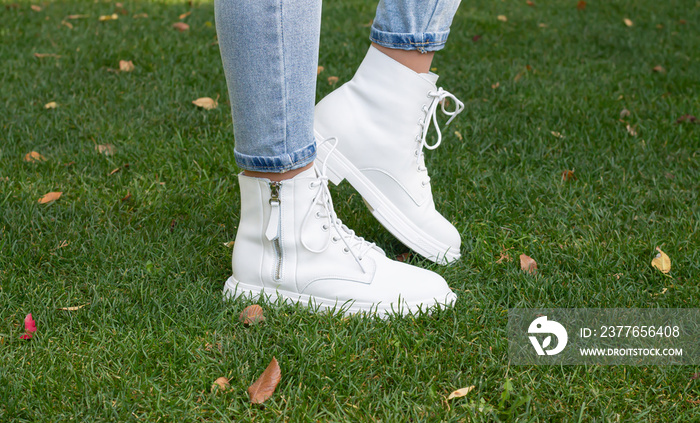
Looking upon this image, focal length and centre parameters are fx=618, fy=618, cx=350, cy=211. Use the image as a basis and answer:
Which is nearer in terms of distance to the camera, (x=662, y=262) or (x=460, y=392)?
(x=460, y=392)

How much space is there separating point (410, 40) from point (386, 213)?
52cm

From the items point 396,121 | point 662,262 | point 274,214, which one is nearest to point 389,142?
point 396,121

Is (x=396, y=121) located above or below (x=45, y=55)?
above

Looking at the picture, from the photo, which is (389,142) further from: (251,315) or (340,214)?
(251,315)

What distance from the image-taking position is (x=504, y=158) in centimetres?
277

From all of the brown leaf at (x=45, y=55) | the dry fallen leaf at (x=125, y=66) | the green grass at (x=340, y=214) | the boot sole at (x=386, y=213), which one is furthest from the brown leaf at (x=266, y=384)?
the brown leaf at (x=45, y=55)

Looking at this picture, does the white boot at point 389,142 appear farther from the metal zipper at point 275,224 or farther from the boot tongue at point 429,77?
the metal zipper at point 275,224

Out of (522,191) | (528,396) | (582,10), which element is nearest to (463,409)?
(528,396)

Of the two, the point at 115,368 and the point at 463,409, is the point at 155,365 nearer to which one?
the point at 115,368

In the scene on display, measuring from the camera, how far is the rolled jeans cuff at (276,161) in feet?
4.72

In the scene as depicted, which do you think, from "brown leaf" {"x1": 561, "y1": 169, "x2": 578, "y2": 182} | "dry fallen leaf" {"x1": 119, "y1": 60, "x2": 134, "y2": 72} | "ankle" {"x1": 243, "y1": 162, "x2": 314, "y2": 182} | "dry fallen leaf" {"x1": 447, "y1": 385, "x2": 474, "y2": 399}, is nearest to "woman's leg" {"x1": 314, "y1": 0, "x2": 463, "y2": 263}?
"ankle" {"x1": 243, "y1": 162, "x2": 314, "y2": 182}

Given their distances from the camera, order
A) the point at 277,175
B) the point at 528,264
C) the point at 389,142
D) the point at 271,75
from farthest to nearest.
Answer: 1. the point at 528,264
2. the point at 389,142
3. the point at 277,175
4. the point at 271,75

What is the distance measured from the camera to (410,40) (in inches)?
67.6

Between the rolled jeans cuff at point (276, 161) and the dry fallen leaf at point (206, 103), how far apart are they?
69.5 inches
